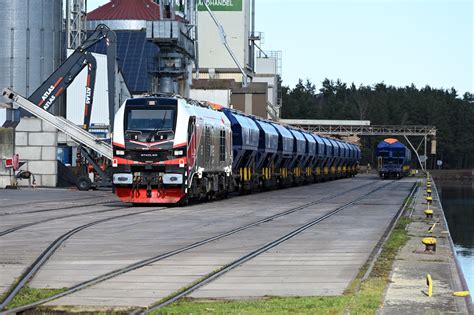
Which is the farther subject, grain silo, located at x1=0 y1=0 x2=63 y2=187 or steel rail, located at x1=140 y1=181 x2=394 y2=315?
grain silo, located at x1=0 y1=0 x2=63 y2=187

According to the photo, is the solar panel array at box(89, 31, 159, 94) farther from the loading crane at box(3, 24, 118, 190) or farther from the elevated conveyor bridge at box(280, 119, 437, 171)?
the elevated conveyor bridge at box(280, 119, 437, 171)

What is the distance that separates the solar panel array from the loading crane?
34.1 metres

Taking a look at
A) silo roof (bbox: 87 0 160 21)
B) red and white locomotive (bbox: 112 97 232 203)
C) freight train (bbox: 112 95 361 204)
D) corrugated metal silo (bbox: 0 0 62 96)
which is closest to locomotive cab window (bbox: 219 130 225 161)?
freight train (bbox: 112 95 361 204)

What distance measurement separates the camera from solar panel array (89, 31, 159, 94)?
93688mm

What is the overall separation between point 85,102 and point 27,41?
87.4ft

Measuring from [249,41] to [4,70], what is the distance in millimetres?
53161

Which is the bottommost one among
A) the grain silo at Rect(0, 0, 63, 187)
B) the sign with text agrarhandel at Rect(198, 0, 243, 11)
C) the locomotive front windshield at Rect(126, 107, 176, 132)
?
the locomotive front windshield at Rect(126, 107, 176, 132)

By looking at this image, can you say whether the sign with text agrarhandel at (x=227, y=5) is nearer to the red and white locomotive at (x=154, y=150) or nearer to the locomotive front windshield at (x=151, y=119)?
the red and white locomotive at (x=154, y=150)

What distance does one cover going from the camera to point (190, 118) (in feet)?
105

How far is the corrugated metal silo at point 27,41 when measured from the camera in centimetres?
7738

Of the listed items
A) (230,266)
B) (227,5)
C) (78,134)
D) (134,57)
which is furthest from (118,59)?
(230,266)

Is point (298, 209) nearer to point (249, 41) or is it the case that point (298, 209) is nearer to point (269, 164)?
point (269, 164)

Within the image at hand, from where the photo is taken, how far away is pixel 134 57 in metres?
95.5

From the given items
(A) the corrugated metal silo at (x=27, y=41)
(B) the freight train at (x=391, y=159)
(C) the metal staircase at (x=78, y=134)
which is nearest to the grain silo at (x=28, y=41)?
(A) the corrugated metal silo at (x=27, y=41)
